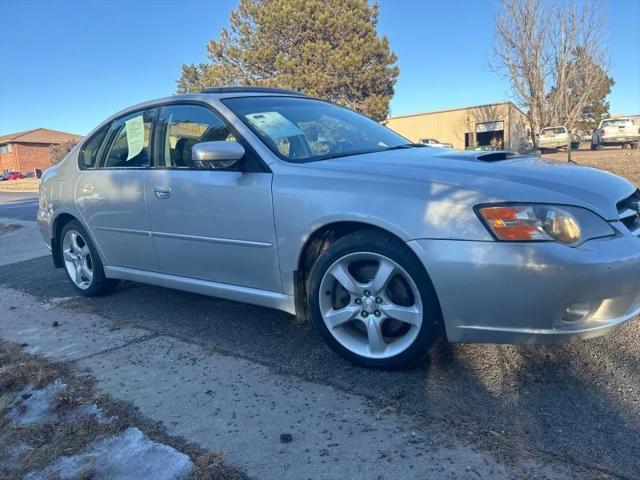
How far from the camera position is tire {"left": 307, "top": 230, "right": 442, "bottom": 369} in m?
2.75

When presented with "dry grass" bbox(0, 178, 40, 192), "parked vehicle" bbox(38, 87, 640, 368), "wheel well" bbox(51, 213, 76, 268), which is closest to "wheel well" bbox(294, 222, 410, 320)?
"parked vehicle" bbox(38, 87, 640, 368)

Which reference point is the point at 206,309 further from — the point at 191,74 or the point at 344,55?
the point at 191,74

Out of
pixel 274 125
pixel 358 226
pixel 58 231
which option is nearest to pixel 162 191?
pixel 274 125

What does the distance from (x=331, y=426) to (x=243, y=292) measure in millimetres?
1268

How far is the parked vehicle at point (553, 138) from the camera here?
30891 millimetres

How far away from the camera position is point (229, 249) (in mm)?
3445

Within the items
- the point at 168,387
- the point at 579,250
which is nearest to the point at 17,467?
the point at 168,387

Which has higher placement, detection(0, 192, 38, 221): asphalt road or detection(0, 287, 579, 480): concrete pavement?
detection(0, 287, 579, 480): concrete pavement

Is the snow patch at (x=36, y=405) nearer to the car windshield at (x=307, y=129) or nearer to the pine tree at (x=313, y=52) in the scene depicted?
the car windshield at (x=307, y=129)

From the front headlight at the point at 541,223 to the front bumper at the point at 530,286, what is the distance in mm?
43

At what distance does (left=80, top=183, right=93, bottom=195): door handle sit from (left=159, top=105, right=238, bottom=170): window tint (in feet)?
3.06

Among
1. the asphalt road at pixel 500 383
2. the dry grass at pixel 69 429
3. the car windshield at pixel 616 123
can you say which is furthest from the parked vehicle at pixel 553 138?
the dry grass at pixel 69 429

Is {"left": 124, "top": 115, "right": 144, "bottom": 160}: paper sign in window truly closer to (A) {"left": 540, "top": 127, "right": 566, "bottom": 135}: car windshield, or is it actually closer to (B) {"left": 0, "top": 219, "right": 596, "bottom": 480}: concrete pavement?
(B) {"left": 0, "top": 219, "right": 596, "bottom": 480}: concrete pavement

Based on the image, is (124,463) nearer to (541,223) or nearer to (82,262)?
(541,223)
